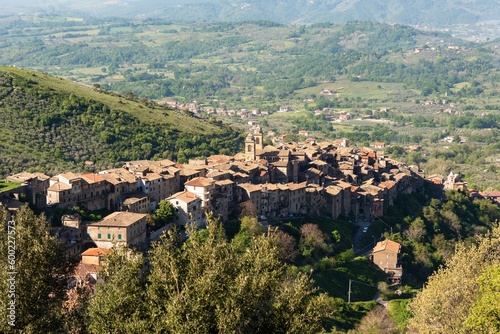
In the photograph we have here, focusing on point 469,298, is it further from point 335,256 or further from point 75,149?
point 75,149

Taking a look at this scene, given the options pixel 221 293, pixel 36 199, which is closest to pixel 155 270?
pixel 221 293

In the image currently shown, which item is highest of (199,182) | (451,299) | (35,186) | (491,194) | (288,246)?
(35,186)

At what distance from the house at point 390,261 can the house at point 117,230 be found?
21567 millimetres

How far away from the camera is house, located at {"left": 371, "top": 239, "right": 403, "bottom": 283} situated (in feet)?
196

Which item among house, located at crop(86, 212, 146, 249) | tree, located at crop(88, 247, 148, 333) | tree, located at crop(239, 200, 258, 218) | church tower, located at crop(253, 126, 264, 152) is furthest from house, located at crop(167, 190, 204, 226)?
tree, located at crop(88, 247, 148, 333)

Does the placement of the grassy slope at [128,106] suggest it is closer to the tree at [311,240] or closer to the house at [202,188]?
the house at [202,188]

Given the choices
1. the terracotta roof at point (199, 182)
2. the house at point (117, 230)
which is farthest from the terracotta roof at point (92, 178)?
the terracotta roof at point (199, 182)

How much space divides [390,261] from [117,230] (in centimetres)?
2449

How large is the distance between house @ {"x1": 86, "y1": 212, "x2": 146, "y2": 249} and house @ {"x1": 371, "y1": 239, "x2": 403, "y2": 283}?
21.6 meters

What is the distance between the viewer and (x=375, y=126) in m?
188

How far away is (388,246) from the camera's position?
60750mm

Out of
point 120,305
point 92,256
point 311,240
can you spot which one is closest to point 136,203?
point 92,256

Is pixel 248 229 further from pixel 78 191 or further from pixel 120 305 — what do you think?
pixel 120 305

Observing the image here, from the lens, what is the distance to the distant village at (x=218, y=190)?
159ft
